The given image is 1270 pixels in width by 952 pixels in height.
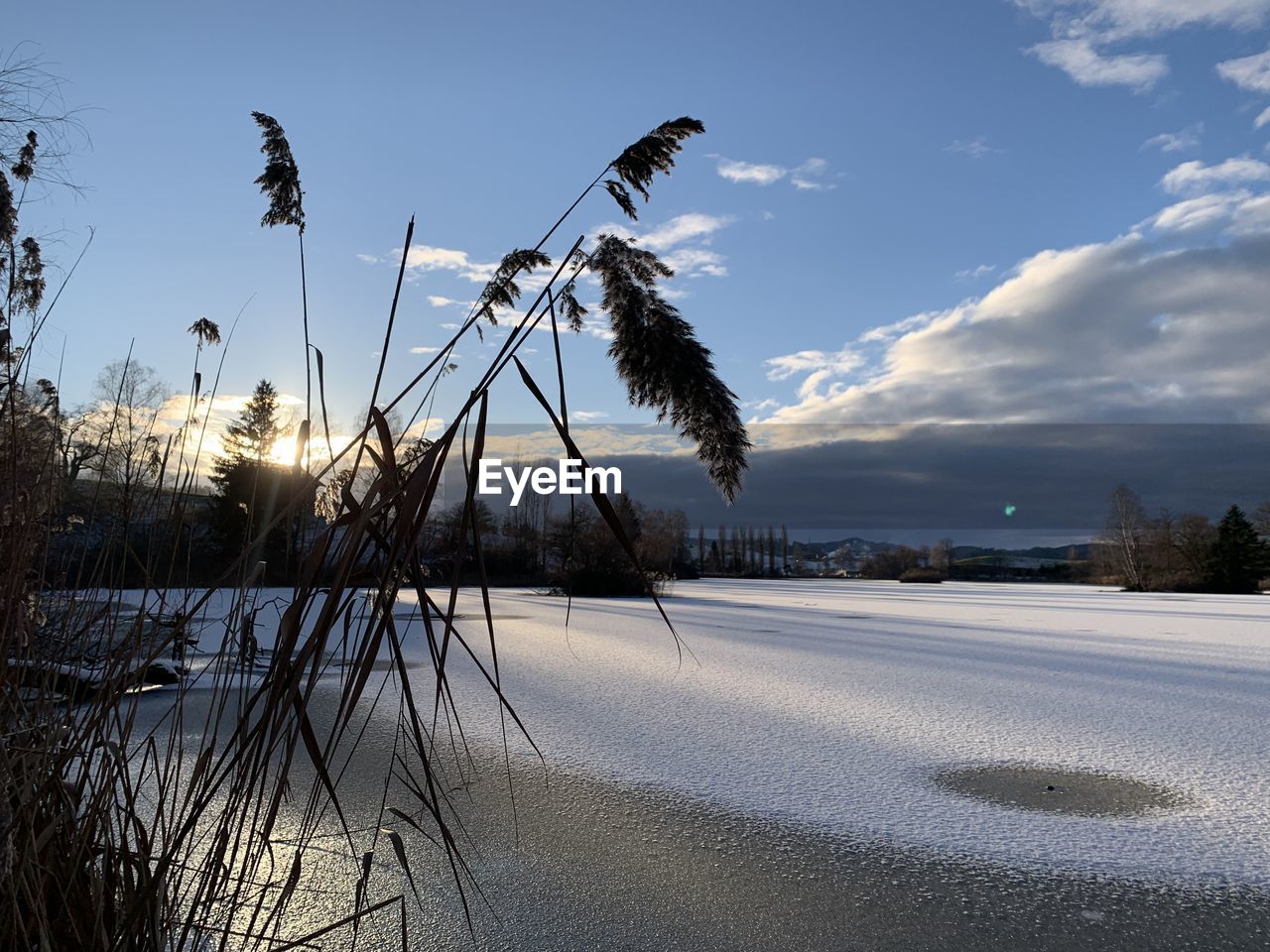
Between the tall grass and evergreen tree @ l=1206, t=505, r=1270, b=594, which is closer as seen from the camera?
the tall grass

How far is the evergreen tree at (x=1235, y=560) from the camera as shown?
2345cm

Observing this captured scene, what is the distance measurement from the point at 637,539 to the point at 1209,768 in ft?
41.3

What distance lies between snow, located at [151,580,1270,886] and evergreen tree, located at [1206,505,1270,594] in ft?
66.8

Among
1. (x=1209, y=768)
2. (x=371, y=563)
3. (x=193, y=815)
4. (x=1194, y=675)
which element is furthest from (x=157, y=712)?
(x=1194, y=675)

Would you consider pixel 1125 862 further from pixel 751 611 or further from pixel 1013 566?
pixel 1013 566

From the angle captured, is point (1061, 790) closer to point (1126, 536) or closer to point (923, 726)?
point (923, 726)

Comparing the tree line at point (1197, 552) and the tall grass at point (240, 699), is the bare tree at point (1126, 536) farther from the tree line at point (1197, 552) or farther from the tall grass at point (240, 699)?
the tall grass at point (240, 699)

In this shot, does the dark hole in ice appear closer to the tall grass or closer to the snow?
the snow

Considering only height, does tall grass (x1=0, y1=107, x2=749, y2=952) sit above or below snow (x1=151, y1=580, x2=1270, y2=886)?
above

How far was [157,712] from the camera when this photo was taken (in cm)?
349

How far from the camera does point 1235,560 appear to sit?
2356cm

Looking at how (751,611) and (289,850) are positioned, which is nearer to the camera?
(289,850)

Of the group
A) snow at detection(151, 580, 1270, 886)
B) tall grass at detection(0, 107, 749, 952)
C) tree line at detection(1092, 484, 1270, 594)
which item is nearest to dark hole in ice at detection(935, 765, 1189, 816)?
snow at detection(151, 580, 1270, 886)

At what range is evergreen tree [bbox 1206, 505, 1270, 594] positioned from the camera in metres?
23.5
